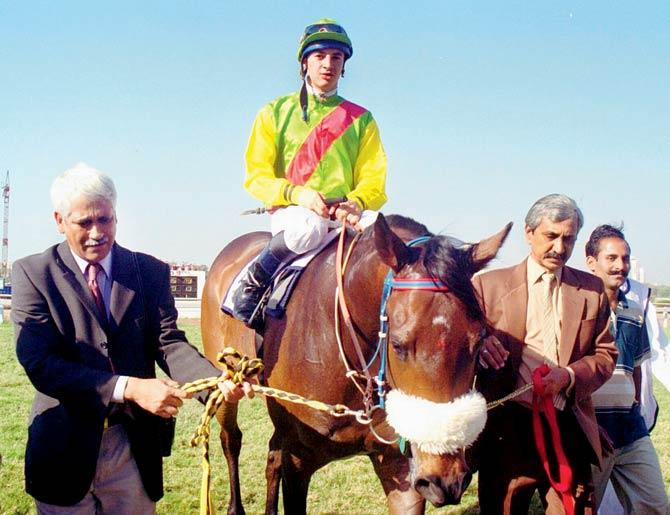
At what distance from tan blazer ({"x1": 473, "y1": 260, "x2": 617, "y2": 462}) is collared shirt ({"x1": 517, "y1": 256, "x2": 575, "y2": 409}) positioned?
3 centimetres

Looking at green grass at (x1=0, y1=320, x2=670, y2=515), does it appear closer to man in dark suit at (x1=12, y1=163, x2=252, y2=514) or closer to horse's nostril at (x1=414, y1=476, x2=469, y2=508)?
man in dark suit at (x1=12, y1=163, x2=252, y2=514)

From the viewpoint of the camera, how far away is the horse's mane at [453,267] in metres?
2.90

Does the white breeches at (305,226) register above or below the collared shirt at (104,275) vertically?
above

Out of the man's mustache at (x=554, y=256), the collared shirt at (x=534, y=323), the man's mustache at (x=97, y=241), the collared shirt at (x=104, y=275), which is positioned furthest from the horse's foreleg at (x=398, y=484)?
the man's mustache at (x=97, y=241)

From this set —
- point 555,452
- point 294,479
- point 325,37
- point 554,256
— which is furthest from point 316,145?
point 555,452

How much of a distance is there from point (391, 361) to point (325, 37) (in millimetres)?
2284

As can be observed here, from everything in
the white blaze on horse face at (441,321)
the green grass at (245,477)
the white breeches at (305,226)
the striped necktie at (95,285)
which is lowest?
the green grass at (245,477)

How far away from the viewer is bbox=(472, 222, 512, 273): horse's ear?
125 inches

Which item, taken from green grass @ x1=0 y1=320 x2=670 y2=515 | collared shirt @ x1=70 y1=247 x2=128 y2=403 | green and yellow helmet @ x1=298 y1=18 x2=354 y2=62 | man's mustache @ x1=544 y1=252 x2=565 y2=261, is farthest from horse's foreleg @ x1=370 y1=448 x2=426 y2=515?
green and yellow helmet @ x1=298 y1=18 x2=354 y2=62

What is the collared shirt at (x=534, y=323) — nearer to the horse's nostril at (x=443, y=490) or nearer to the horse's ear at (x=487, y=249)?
the horse's ear at (x=487, y=249)

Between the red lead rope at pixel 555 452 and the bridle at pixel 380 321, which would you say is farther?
the red lead rope at pixel 555 452

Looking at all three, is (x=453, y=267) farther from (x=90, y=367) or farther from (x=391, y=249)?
(x=90, y=367)

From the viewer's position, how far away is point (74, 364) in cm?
278

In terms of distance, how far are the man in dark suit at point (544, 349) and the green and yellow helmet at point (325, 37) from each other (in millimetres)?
1643
